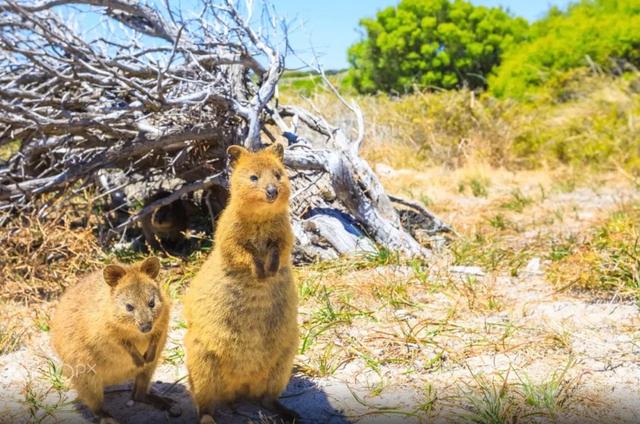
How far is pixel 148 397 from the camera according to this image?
411 cm

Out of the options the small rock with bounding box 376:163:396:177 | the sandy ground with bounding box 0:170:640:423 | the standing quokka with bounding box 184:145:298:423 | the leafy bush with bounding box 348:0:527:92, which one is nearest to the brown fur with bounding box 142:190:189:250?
the sandy ground with bounding box 0:170:640:423

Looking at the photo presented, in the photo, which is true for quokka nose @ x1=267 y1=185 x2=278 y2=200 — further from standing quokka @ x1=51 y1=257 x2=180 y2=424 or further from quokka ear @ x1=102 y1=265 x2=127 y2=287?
quokka ear @ x1=102 y1=265 x2=127 y2=287

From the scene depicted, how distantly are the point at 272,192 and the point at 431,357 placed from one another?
180 cm

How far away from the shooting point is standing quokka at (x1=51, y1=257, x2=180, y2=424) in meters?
3.72

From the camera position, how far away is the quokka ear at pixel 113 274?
3.77 m

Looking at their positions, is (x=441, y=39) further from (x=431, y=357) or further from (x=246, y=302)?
(x=246, y=302)

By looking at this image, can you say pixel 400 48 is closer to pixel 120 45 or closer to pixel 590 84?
pixel 590 84

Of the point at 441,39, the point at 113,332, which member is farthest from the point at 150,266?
the point at 441,39

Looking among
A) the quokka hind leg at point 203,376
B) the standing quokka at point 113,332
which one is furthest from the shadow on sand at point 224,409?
the quokka hind leg at point 203,376

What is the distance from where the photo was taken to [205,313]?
3641 mm

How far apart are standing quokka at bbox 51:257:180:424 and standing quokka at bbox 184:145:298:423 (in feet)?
0.76

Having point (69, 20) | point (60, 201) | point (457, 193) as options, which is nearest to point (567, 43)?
point (457, 193)

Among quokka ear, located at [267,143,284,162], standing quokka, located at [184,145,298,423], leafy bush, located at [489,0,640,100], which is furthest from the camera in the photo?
leafy bush, located at [489,0,640,100]

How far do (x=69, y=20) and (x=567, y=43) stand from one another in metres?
13.3
